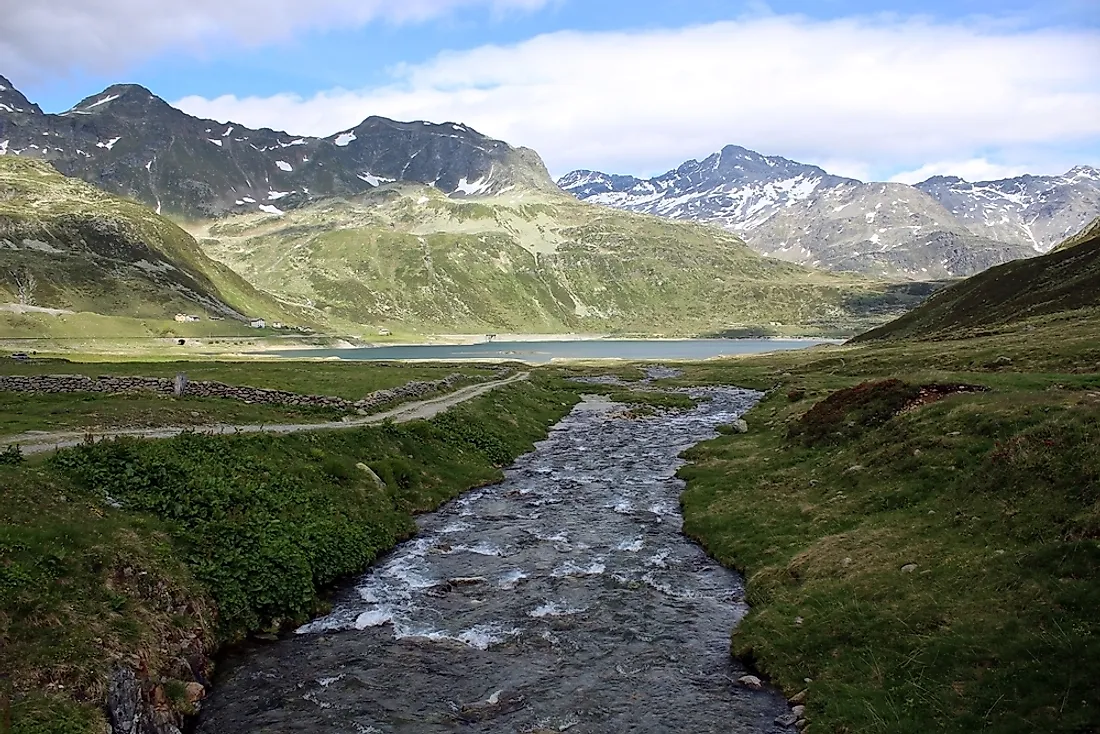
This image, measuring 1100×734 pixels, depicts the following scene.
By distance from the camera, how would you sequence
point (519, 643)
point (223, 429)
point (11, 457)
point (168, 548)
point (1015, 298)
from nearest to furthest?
point (168, 548) < point (519, 643) < point (11, 457) < point (223, 429) < point (1015, 298)

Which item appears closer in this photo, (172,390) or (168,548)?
(168,548)

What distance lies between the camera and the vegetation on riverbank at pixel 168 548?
1778cm

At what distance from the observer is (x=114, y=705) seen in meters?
17.4

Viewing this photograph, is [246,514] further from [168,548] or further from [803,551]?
[803,551]

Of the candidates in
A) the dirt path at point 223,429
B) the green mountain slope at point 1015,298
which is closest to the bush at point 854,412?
the dirt path at point 223,429

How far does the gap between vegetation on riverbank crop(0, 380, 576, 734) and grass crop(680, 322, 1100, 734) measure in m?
16.8

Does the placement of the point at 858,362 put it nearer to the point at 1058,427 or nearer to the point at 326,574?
the point at 1058,427

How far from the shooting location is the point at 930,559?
2311 cm

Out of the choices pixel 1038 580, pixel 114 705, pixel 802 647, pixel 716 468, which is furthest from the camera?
pixel 716 468

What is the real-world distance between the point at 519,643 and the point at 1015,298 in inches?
5454

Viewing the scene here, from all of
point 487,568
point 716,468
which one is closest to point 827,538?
point 487,568

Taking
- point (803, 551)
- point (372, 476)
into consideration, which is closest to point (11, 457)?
point (372, 476)

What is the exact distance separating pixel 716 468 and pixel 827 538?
1917cm

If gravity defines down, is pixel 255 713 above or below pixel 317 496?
below
